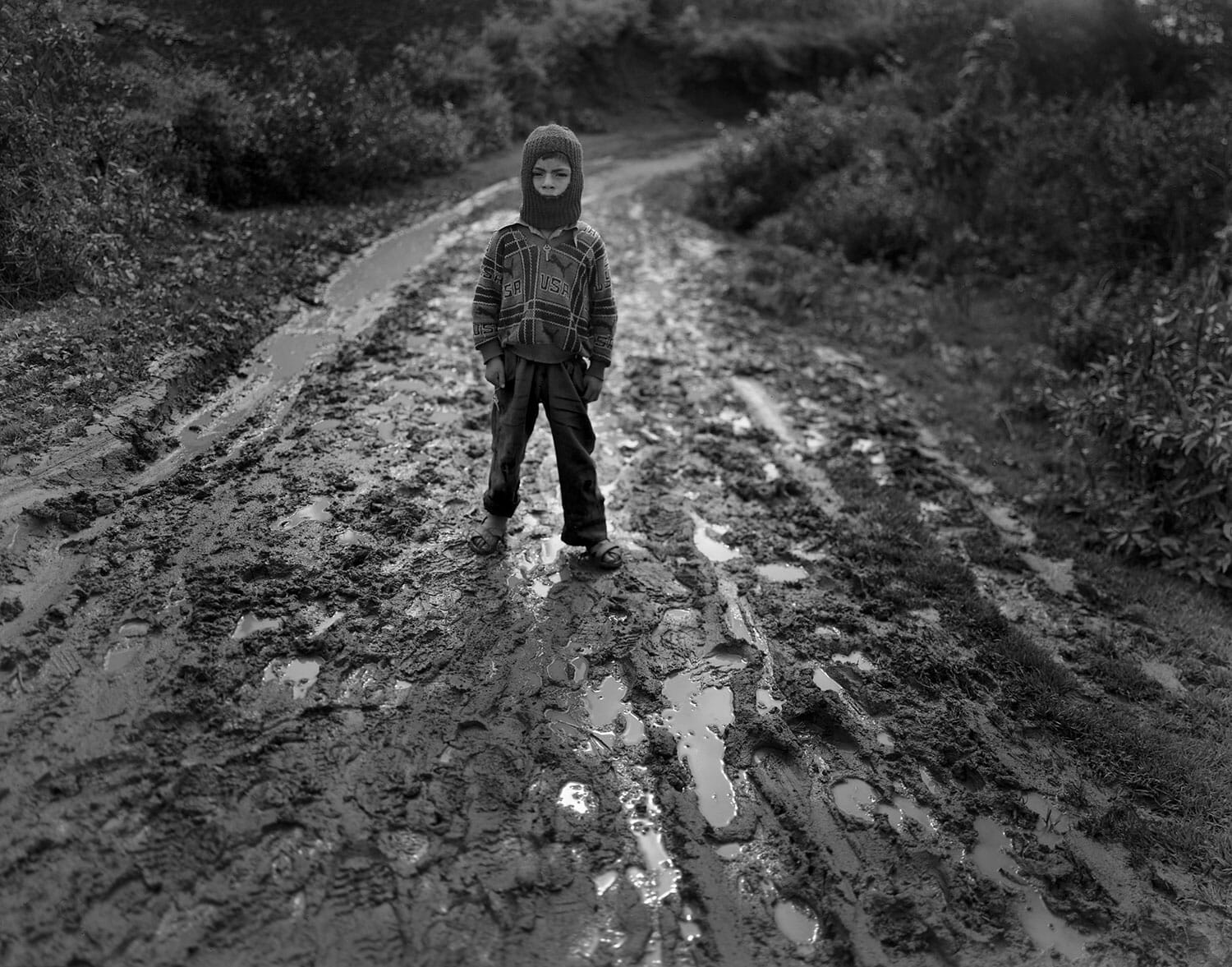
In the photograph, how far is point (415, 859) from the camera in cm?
277

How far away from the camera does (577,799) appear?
3072mm

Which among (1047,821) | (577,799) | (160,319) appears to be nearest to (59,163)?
(160,319)

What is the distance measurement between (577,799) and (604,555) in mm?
1455

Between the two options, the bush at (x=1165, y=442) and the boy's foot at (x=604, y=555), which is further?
the bush at (x=1165, y=442)

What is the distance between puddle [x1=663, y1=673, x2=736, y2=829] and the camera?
10.4ft

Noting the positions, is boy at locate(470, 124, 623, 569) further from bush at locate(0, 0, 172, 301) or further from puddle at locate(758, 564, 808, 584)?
bush at locate(0, 0, 172, 301)

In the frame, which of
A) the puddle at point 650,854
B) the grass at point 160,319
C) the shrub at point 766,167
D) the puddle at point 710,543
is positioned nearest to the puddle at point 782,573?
the puddle at point 710,543

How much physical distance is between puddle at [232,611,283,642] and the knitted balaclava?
187cm

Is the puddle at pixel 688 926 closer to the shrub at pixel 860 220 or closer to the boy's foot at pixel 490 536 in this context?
the boy's foot at pixel 490 536

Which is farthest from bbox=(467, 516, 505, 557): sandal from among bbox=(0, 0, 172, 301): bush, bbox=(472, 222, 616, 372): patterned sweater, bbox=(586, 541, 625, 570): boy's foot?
bbox=(0, 0, 172, 301): bush

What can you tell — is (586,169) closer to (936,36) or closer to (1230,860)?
(936,36)

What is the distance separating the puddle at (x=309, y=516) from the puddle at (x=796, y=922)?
257cm

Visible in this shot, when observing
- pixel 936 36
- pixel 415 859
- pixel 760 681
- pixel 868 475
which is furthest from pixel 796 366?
pixel 936 36

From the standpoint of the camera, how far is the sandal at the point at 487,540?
431 cm
